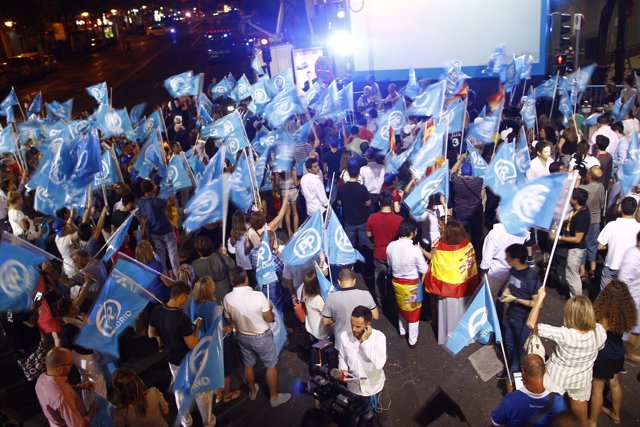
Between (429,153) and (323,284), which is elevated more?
(429,153)

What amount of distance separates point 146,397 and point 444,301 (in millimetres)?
3619

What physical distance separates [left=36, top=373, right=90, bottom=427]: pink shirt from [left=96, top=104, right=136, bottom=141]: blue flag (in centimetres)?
775

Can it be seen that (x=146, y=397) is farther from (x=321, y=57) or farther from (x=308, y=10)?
(x=308, y=10)

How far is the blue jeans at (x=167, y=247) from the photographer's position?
8.53m

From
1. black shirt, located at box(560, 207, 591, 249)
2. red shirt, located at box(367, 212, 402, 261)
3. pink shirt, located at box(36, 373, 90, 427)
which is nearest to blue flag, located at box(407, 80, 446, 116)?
red shirt, located at box(367, 212, 402, 261)

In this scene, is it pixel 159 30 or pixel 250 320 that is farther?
pixel 159 30

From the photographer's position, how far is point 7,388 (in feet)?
23.6

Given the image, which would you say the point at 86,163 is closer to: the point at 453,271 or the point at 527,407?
the point at 453,271

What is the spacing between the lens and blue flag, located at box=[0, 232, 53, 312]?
5.23 m

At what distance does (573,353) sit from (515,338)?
1.08 metres

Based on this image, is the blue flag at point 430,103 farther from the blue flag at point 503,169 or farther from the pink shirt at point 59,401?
the pink shirt at point 59,401

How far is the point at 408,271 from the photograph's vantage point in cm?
661

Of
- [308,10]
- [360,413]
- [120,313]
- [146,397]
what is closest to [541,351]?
[360,413]

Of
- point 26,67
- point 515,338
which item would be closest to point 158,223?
point 515,338
